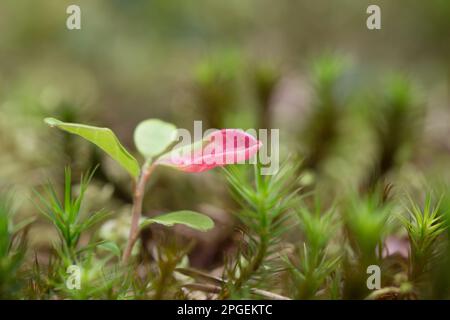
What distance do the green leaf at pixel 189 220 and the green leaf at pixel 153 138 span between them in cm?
12

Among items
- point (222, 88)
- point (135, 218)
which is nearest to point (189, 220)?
point (135, 218)

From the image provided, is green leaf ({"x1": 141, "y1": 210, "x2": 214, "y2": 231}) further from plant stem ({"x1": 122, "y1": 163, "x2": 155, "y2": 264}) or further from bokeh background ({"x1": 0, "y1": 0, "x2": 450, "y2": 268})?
bokeh background ({"x1": 0, "y1": 0, "x2": 450, "y2": 268})

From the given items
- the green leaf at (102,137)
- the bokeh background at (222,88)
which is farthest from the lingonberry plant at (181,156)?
the bokeh background at (222,88)

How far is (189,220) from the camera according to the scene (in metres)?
0.67

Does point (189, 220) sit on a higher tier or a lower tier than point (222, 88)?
lower

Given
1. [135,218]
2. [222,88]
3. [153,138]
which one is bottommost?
[135,218]

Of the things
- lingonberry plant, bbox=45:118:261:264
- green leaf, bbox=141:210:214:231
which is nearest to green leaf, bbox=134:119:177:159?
lingonberry plant, bbox=45:118:261:264

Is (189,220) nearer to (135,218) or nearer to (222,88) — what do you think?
(135,218)

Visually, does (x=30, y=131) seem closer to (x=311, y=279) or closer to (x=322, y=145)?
(x=322, y=145)

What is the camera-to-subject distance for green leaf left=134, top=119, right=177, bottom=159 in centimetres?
78

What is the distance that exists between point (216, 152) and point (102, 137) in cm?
13

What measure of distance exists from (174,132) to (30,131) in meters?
0.54
